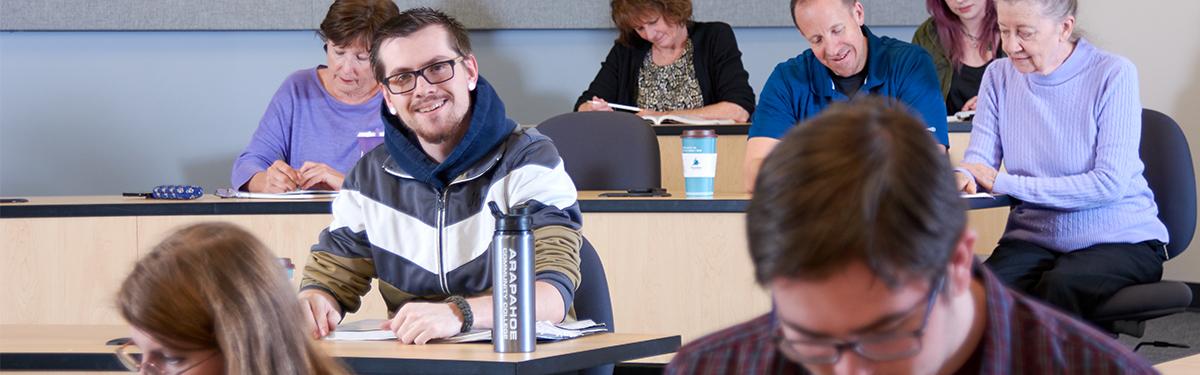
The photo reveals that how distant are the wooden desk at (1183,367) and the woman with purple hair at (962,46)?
2.58 metres

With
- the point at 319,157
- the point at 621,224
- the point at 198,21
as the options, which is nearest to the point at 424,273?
the point at 621,224

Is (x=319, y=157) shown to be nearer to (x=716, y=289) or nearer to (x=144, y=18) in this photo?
(x=716, y=289)

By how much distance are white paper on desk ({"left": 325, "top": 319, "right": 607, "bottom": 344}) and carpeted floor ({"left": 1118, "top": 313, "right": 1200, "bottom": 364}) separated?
251cm

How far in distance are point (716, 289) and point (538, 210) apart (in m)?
1.01

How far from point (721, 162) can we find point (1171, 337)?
5.25 ft

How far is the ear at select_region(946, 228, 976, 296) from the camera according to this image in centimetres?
78

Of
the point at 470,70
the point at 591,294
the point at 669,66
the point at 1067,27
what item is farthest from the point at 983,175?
the point at 669,66

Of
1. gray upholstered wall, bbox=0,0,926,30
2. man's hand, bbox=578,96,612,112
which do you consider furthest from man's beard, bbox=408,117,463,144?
gray upholstered wall, bbox=0,0,926,30

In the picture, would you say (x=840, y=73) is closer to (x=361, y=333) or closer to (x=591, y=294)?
(x=591, y=294)

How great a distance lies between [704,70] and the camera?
4.70 metres

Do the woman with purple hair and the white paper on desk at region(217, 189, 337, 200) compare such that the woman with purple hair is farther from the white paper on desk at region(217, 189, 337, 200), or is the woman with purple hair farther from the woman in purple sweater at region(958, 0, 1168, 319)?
the white paper on desk at region(217, 189, 337, 200)

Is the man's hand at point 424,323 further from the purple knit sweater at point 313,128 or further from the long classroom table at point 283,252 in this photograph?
the purple knit sweater at point 313,128

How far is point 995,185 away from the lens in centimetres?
272

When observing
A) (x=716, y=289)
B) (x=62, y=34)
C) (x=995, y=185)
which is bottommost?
(x=716, y=289)
